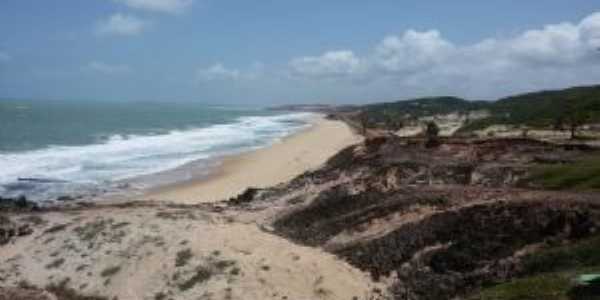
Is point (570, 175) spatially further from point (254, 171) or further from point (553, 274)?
point (254, 171)

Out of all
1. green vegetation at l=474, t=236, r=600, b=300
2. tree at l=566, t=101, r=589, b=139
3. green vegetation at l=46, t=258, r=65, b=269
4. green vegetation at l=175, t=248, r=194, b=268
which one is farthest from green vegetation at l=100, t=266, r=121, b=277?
tree at l=566, t=101, r=589, b=139

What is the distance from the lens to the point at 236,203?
132 ft

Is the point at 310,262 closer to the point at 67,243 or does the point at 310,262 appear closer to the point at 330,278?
the point at 330,278

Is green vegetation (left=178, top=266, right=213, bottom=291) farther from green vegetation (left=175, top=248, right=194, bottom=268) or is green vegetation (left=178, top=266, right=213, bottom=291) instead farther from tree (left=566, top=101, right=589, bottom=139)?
tree (left=566, top=101, right=589, bottom=139)

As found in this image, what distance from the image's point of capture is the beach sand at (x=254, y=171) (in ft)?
156

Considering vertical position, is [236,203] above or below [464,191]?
below

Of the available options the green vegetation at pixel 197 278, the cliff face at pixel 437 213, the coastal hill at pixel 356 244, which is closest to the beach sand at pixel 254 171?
the cliff face at pixel 437 213

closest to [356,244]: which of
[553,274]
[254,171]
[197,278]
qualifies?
[197,278]

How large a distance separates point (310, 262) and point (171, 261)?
454 cm

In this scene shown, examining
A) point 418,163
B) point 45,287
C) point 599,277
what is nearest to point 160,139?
point 418,163

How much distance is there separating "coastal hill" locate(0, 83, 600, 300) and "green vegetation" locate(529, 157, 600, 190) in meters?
0.09

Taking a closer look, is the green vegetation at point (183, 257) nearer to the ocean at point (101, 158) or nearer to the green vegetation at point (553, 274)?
the green vegetation at point (553, 274)

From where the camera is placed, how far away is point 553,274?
17.8m

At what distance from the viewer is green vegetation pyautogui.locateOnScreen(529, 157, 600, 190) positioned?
26.4 m
